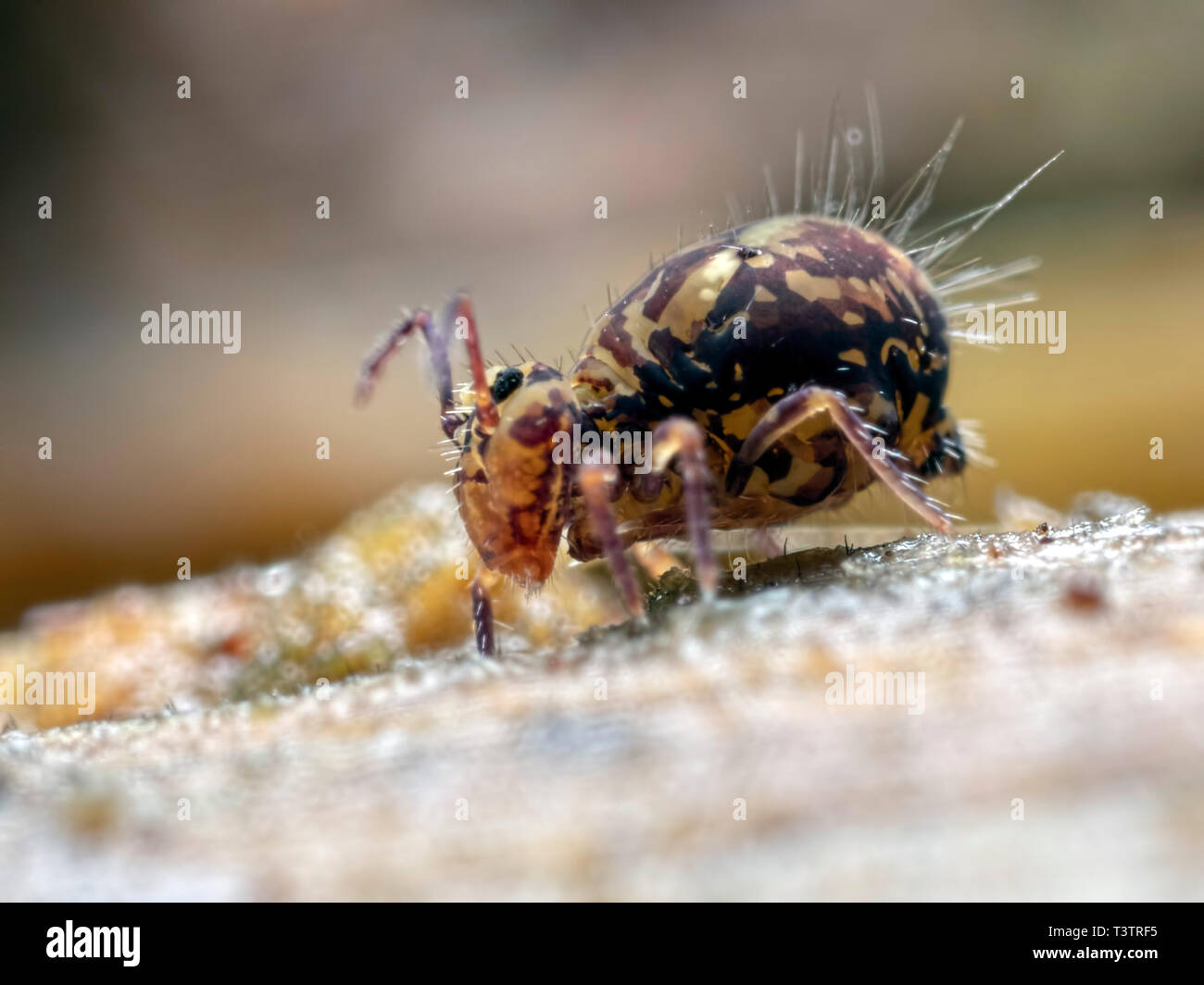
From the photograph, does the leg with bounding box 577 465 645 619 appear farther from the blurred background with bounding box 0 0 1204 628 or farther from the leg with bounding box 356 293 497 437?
the blurred background with bounding box 0 0 1204 628

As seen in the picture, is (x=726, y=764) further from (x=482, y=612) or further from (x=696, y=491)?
(x=482, y=612)

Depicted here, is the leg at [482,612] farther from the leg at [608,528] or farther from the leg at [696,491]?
the leg at [696,491]

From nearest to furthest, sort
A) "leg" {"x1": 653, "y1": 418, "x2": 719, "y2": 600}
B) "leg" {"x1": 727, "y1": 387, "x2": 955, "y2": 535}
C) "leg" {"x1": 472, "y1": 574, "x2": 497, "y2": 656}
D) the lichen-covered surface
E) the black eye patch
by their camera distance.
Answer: the lichen-covered surface → "leg" {"x1": 653, "y1": 418, "x2": 719, "y2": 600} → "leg" {"x1": 727, "y1": 387, "x2": 955, "y2": 535} → the black eye patch → "leg" {"x1": 472, "y1": 574, "x2": 497, "y2": 656}

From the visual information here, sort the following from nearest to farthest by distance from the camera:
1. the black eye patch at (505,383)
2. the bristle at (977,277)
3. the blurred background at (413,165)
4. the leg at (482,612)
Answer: the black eye patch at (505,383) < the leg at (482,612) < the bristle at (977,277) < the blurred background at (413,165)

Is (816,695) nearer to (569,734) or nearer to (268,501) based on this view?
(569,734)

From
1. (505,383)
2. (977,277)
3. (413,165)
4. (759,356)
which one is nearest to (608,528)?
(505,383)

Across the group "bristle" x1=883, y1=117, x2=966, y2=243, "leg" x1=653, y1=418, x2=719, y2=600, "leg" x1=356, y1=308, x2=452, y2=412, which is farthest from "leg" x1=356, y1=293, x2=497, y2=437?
"bristle" x1=883, y1=117, x2=966, y2=243

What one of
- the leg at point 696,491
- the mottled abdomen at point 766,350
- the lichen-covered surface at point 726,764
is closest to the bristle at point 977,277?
the mottled abdomen at point 766,350
